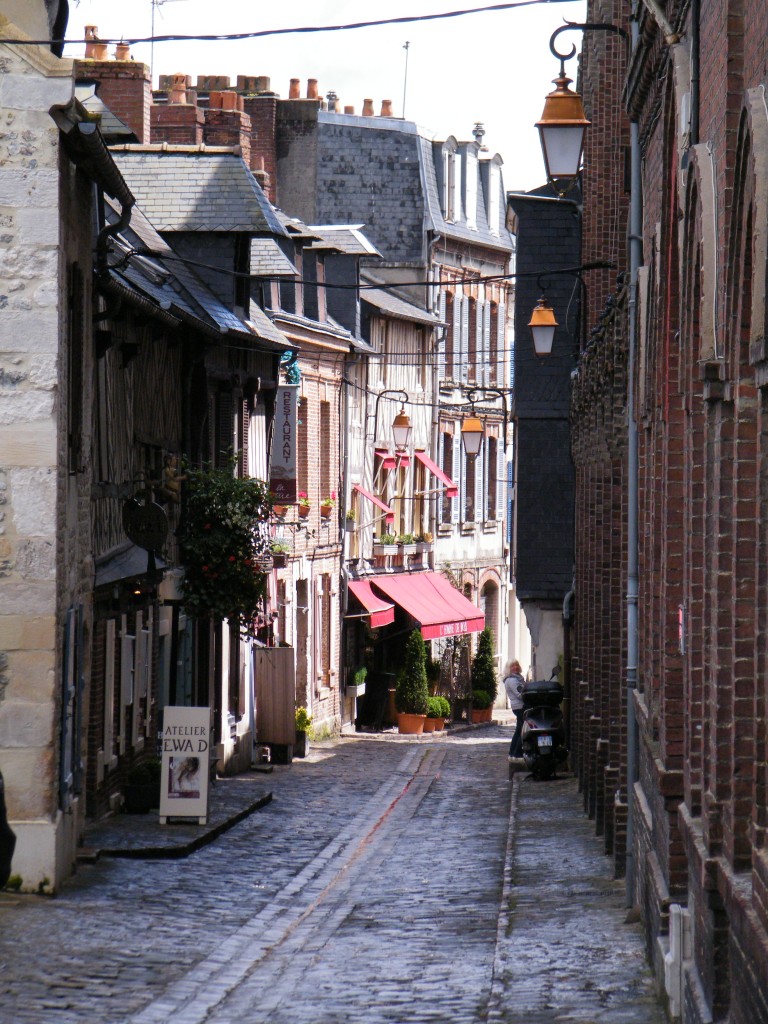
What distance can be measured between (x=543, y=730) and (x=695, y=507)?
15125 mm

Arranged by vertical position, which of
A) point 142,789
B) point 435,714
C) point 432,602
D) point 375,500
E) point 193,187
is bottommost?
point 435,714

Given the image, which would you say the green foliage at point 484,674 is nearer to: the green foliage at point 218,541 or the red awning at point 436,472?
the red awning at point 436,472

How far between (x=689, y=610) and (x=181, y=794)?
9.52m

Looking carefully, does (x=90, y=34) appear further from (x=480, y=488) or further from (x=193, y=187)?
(x=480, y=488)

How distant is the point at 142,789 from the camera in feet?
58.0

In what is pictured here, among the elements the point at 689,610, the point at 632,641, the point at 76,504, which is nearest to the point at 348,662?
the point at 76,504

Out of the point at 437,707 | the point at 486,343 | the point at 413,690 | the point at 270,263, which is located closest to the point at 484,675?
the point at 437,707

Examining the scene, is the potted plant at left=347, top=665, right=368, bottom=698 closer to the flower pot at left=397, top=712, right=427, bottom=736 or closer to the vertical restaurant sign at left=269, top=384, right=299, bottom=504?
the flower pot at left=397, top=712, right=427, bottom=736

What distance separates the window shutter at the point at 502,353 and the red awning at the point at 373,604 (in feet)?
40.8

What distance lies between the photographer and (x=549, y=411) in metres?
26.2

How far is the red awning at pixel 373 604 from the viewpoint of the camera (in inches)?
1388

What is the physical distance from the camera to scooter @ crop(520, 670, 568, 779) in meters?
23.0

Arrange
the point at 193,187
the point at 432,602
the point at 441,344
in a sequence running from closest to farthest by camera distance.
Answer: the point at 193,187 → the point at 432,602 → the point at 441,344

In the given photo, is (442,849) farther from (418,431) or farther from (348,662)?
(418,431)
